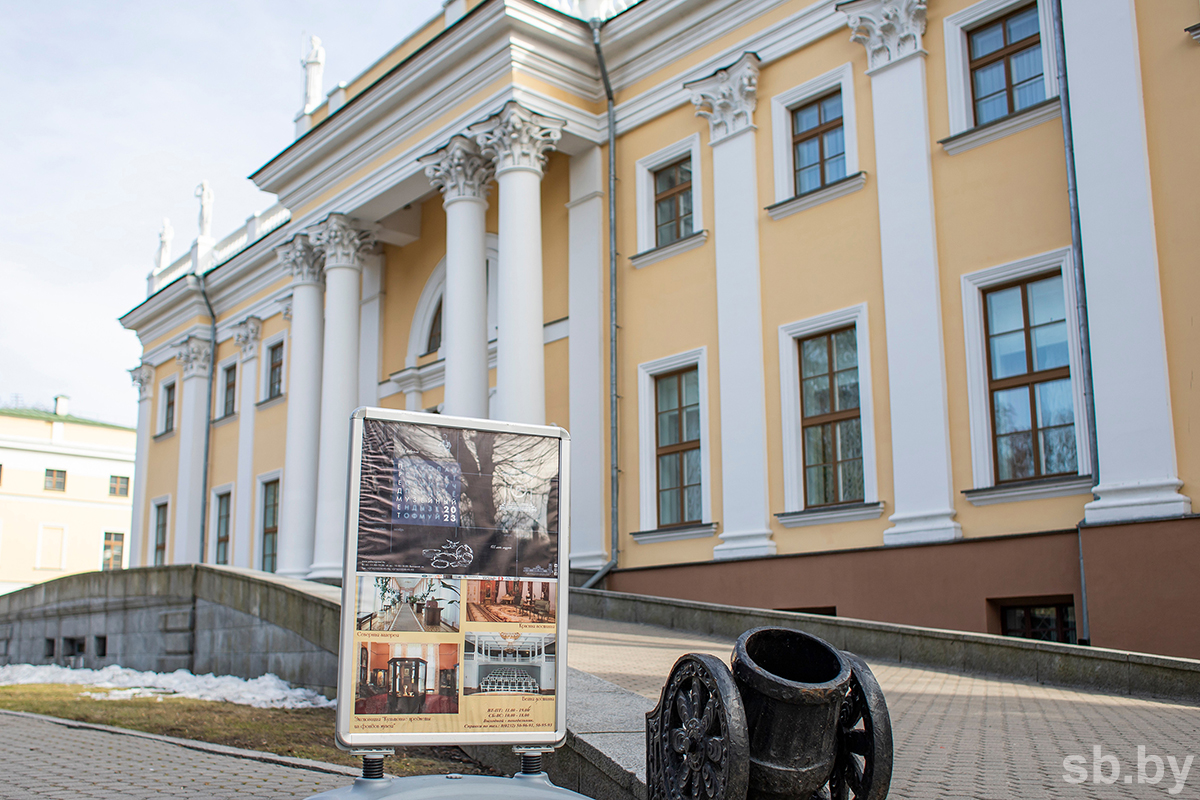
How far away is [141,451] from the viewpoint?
32.5 metres

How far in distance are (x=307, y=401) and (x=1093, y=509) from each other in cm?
1503

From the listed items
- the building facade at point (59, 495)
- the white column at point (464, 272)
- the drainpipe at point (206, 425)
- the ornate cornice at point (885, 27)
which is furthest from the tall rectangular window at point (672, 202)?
Answer: the building facade at point (59, 495)

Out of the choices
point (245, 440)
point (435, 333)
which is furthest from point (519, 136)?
point (245, 440)

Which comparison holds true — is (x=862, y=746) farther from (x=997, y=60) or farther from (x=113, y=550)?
(x=113, y=550)

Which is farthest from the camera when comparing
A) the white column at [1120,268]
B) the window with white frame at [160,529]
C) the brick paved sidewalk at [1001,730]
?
the window with white frame at [160,529]

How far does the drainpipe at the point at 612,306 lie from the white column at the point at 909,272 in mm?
4561

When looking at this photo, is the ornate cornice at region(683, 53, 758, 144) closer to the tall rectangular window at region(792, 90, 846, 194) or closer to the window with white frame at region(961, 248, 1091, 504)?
the tall rectangular window at region(792, 90, 846, 194)

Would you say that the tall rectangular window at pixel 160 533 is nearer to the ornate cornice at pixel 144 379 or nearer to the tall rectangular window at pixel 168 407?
the tall rectangular window at pixel 168 407

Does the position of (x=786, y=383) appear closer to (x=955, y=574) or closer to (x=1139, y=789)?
(x=955, y=574)

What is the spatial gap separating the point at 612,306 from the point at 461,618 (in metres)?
12.8

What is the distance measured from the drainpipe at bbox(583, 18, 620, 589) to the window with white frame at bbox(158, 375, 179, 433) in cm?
1840

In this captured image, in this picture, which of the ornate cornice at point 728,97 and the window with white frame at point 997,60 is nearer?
the window with white frame at point 997,60

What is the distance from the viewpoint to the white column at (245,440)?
87.9 feet

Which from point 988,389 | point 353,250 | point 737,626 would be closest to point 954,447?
point 988,389
